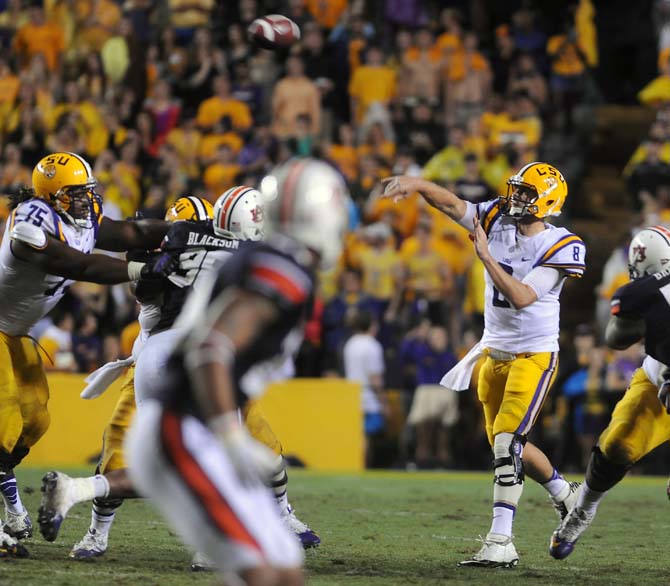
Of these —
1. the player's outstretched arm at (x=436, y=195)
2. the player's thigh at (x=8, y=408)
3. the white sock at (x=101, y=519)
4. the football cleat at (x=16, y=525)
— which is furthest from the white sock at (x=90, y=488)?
the player's outstretched arm at (x=436, y=195)

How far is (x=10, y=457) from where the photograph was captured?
7.14 metres

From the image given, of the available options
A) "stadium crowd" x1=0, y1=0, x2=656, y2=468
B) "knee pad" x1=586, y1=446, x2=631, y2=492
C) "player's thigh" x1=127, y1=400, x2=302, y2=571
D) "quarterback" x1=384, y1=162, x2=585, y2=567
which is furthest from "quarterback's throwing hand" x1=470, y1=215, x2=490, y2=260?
"stadium crowd" x1=0, y1=0, x2=656, y2=468

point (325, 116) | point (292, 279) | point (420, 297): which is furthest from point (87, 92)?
point (292, 279)

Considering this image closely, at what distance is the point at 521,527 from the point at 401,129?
829 cm

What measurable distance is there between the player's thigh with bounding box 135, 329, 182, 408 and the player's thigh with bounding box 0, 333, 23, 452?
905 millimetres

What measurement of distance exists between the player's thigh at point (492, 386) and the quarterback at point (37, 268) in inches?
80.4

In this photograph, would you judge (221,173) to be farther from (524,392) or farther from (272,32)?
(524,392)

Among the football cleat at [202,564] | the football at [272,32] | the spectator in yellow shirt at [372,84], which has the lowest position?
the football cleat at [202,564]

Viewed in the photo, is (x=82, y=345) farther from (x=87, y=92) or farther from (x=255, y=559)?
(x=255, y=559)

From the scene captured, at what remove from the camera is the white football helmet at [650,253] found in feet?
23.0

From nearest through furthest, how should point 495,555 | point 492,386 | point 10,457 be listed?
point 495,555
point 10,457
point 492,386

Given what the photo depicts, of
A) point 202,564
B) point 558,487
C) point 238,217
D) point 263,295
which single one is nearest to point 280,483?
point 202,564

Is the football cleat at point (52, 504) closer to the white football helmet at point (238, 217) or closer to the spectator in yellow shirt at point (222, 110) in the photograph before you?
the white football helmet at point (238, 217)

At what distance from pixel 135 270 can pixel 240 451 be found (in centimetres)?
287
